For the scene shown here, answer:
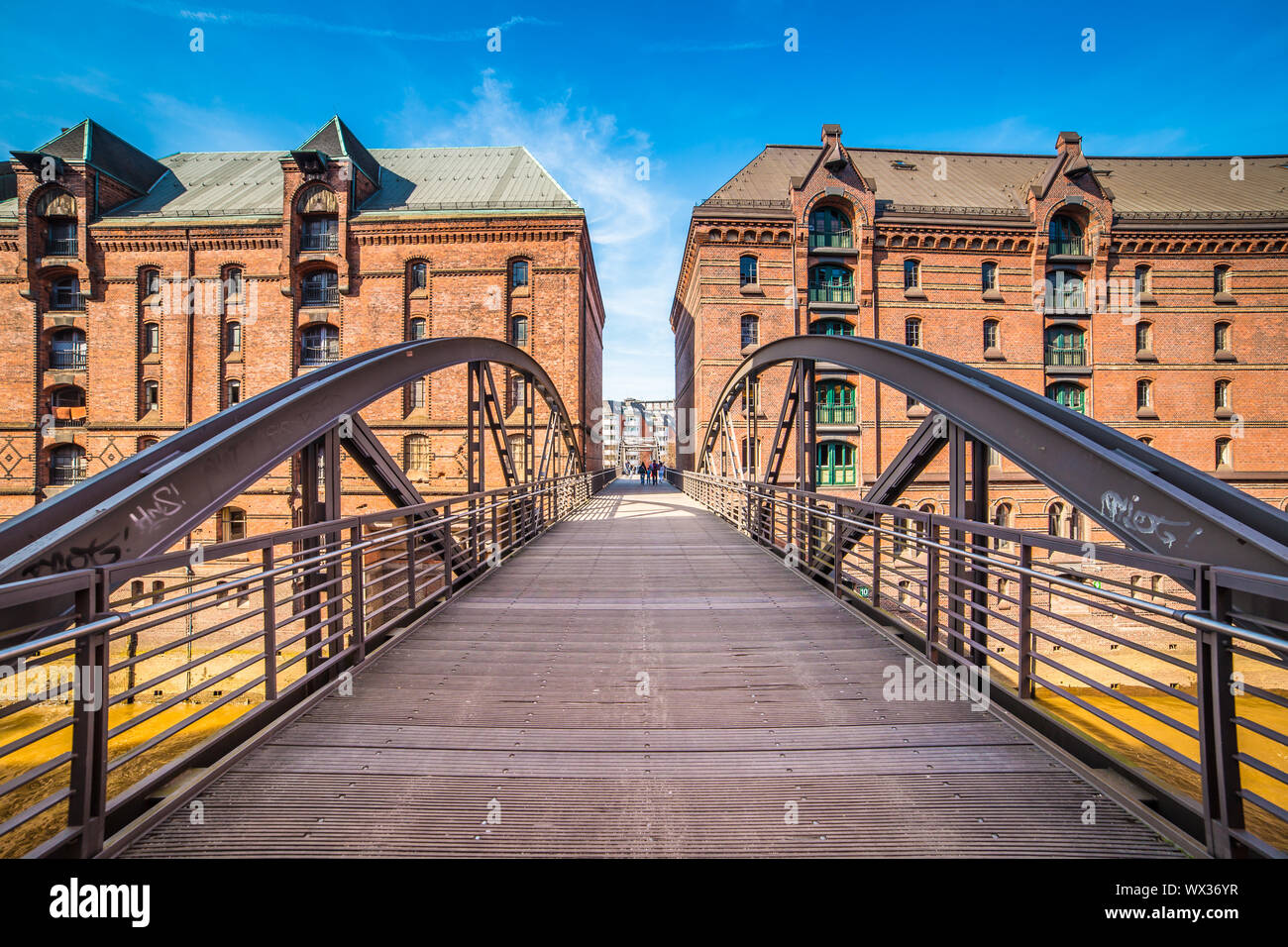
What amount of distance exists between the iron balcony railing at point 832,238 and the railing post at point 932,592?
19887 mm

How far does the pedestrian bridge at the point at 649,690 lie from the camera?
201cm

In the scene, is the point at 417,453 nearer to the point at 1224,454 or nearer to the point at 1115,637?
the point at 1115,637

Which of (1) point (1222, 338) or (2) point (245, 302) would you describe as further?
(1) point (1222, 338)

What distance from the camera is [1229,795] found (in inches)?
75.7

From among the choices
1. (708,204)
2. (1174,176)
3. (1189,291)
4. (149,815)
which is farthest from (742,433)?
(1174,176)

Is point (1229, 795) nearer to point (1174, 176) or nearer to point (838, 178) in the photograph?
point (838, 178)

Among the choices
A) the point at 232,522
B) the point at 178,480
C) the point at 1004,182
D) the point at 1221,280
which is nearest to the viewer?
the point at 178,480

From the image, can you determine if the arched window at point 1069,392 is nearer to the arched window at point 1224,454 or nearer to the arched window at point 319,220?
the arched window at point 1224,454

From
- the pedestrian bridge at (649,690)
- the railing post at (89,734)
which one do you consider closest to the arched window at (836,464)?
the pedestrian bridge at (649,690)

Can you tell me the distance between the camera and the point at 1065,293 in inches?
845

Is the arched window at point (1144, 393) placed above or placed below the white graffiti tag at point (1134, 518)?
above

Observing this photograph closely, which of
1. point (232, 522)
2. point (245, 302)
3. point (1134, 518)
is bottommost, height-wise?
point (232, 522)

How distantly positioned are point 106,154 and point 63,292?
587 centimetres

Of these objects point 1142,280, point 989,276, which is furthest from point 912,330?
point 1142,280
